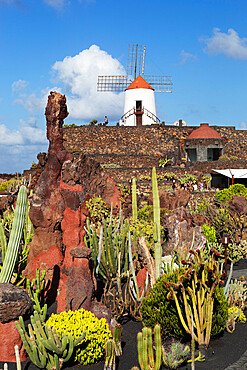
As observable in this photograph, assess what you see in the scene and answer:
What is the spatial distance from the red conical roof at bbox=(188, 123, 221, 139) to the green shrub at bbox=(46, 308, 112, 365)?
29824 millimetres

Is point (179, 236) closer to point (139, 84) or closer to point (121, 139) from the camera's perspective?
point (121, 139)

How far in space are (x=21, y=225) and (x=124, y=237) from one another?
2.55 meters

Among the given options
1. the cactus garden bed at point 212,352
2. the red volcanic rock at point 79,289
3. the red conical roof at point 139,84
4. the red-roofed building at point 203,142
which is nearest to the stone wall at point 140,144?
the red-roofed building at point 203,142

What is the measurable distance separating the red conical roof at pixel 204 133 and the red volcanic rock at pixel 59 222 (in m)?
26.2

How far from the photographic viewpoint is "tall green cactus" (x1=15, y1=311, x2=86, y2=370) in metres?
5.43

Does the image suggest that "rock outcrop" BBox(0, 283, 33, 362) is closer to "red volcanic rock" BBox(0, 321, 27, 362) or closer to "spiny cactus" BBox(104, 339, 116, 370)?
"red volcanic rock" BBox(0, 321, 27, 362)

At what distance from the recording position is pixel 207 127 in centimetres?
3584

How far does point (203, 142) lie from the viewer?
112ft

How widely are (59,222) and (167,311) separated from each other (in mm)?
3154

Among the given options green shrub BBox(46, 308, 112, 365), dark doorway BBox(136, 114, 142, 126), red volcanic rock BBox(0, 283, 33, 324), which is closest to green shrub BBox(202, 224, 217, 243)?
green shrub BBox(46, 308, 112, 365)

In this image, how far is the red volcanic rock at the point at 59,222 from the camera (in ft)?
22.7

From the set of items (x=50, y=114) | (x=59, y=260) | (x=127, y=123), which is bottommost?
(x=59, y=260)

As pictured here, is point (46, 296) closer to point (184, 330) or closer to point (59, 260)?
point (59, 260)

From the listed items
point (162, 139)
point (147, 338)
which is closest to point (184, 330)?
point (147, 338)
